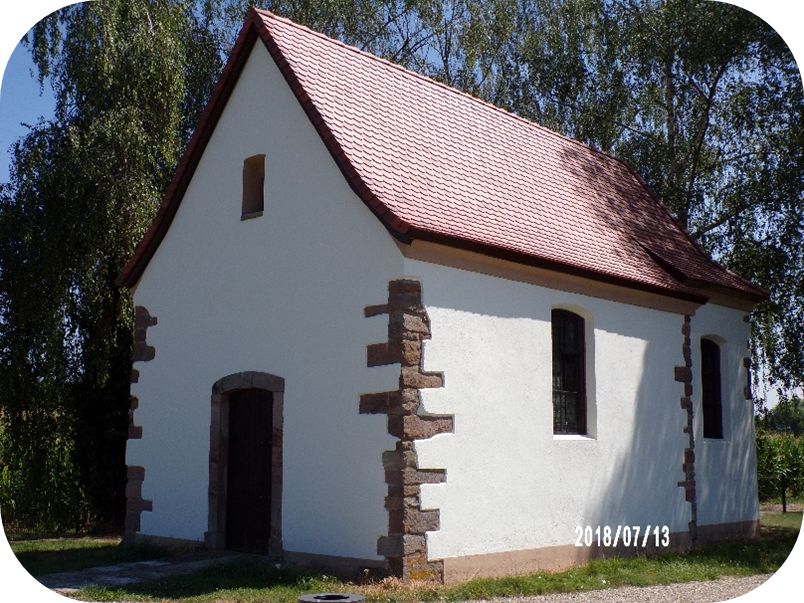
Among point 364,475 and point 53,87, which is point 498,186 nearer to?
point 364,475

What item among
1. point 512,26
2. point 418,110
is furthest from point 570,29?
point 418,110

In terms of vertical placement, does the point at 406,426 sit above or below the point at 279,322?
below

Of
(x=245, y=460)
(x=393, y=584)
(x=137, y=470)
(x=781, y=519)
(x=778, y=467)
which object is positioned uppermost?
(x=245, y=460)

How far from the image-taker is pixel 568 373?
12.1 meters

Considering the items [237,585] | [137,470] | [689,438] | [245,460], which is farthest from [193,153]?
[689,438]

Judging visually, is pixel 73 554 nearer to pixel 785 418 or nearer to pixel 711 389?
pixel 711 389

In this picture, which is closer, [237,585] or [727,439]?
[237,585]

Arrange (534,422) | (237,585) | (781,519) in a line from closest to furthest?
(237,585)
(534,422)
(781,519)

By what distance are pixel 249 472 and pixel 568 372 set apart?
4275 millimetres

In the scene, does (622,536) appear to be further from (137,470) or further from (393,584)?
(137,470)

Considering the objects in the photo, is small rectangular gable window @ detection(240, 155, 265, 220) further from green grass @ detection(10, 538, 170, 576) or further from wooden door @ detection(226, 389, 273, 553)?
green grass @ detection(10, 538, 170, 576)

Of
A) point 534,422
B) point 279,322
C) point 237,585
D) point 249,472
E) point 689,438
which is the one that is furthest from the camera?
point 689,438

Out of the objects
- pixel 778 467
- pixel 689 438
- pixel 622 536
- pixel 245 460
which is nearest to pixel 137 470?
pixel 245 460

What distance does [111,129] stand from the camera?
50.9ft
